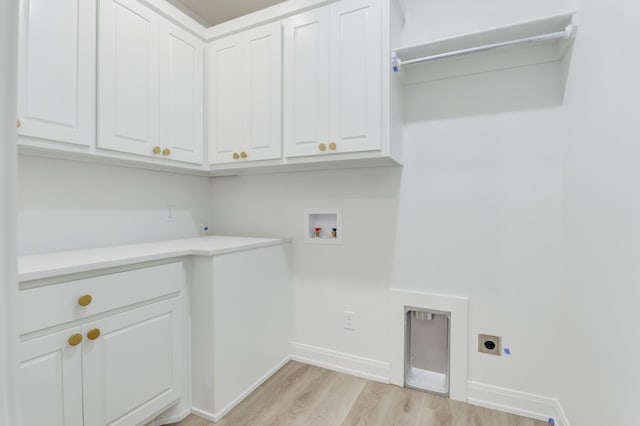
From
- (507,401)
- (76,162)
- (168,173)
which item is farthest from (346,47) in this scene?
(507,401)

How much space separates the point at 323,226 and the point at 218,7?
1894 millimetres

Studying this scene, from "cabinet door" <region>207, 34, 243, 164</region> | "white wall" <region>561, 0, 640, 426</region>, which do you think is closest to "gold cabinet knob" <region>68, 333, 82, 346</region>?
"cabinet door" <region>207, 34, 243, 164</region>

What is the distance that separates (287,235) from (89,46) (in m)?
1.55

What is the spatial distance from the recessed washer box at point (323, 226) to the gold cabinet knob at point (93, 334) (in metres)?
1.32

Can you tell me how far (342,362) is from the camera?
212cm

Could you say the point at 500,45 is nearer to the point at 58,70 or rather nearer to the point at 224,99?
the point at 224,99

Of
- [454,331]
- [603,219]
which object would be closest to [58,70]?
[603,219]

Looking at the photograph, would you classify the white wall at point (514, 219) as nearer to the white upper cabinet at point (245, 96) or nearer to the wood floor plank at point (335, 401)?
the wood floor plank at point (335, 401)

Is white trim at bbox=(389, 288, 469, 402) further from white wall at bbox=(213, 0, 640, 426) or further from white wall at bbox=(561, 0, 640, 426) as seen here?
white wall at bbox=(561, 0, 640, 426)

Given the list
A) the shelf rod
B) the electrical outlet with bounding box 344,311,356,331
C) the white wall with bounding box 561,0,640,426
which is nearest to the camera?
the white wall with bounding box 561,0,640,426

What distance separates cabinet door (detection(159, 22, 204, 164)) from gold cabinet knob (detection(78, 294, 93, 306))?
0.94 m

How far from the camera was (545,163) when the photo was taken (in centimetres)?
164

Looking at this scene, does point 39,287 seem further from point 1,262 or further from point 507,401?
point 507,401

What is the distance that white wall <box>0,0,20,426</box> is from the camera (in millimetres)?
307
